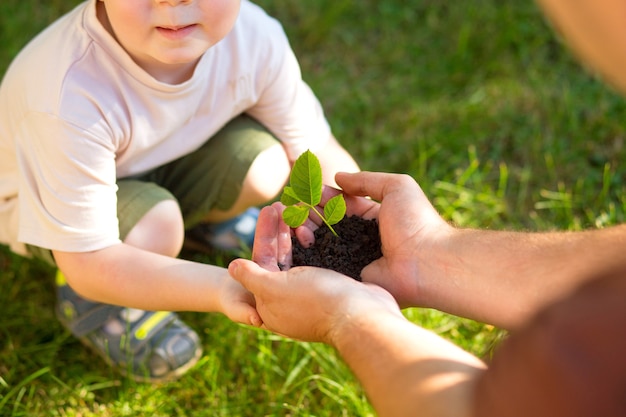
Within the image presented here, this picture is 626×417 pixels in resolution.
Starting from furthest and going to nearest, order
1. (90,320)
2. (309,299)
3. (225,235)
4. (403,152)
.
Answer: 1. (403,152)
2. (225,235)
3. (90,320)
4. (309,299)

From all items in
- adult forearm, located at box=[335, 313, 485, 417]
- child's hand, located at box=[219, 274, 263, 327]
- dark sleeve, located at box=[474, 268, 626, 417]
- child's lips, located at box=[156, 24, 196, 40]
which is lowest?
child's hand, located at box=[219, 274, 263, 327]

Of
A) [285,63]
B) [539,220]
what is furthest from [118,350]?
[539,220]

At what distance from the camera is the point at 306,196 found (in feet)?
5.67

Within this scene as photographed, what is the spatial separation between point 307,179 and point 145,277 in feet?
1.40

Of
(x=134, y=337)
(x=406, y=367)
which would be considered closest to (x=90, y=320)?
(x=134, y=337)

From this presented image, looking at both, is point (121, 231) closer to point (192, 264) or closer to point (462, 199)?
point (192, 264)

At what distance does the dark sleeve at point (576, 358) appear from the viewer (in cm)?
105

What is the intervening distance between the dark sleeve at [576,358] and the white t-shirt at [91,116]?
3.38 ft

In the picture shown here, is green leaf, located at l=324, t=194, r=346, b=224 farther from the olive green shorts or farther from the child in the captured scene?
the olive green shorts

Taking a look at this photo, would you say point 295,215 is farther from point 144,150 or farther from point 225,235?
point 225,235

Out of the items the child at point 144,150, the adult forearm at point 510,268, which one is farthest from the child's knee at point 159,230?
the adult forearm at point 510,268

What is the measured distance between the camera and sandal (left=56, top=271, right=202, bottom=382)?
210 centimetres

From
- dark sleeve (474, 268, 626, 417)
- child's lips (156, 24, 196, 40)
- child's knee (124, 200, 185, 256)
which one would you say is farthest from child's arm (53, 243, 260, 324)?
dark sleeve (474, 268, 626, 417)

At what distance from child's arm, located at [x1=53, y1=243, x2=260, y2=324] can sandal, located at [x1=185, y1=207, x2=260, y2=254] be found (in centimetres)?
57
